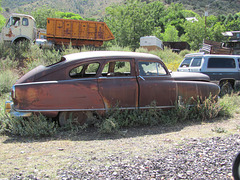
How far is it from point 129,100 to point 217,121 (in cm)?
249

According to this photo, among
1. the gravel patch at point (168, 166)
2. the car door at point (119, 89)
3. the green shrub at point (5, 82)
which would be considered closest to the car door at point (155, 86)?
the car door at point (119, 89)

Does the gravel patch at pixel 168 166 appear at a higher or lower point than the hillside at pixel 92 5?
lower

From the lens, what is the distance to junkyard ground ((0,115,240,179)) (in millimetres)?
3205

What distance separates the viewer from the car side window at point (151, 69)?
575 cm

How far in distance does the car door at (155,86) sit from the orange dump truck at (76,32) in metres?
12.6

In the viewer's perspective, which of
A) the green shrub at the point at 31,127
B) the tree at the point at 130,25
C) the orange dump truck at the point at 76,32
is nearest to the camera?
the green shrub at the point at 31,127

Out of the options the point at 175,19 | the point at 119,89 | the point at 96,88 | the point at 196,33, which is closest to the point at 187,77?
the point at 119,89

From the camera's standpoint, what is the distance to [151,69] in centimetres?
589

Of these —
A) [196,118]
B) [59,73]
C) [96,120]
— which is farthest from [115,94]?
[196,118]

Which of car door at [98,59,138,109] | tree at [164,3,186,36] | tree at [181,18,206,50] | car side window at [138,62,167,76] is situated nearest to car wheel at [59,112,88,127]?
car door at [98,59,138,109]

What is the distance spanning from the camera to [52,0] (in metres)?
108

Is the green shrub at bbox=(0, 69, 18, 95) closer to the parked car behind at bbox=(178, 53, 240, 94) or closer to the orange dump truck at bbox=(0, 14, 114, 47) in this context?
the orange dump truck at bbox=(0, 14, 114, 47)

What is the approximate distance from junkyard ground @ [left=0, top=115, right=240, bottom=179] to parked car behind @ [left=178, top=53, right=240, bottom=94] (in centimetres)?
400

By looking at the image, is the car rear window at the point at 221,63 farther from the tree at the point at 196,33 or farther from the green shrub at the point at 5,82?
the tree at the point at 196,33
